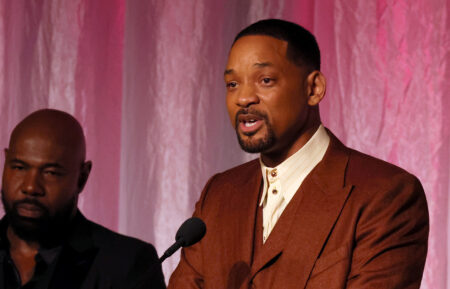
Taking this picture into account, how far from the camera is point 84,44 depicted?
280 cm

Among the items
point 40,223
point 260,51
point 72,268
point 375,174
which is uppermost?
point 260,51

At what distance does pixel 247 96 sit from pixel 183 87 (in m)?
0.99

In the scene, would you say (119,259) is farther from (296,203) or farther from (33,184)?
(296,203)

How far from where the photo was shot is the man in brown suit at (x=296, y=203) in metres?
1.62

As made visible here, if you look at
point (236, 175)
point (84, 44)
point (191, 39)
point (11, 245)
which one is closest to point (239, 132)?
point (236, 175)

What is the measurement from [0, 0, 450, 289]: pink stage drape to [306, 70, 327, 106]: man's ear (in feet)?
2.27

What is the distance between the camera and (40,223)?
2.16m

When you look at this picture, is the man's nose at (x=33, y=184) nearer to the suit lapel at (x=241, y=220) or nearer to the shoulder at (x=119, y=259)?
the shoulder at (x=119, y=259)

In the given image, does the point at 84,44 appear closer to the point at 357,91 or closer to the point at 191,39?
the point at 191,39

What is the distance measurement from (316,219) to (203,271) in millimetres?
265

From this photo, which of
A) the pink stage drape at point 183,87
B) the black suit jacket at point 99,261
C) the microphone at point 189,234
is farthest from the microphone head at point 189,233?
the pink stage drape at point 183,87

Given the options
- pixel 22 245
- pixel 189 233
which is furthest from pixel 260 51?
pixel 22 245

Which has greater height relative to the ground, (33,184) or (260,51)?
(260,51)

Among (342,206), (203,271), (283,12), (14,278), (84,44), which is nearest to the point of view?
(342,206)
